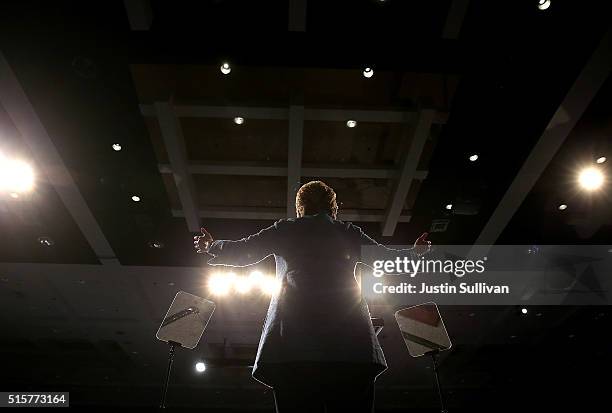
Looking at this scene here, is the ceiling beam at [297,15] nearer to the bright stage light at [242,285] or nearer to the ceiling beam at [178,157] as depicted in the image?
the ceiling beam at [178,157]

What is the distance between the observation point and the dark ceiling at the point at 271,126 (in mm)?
3832

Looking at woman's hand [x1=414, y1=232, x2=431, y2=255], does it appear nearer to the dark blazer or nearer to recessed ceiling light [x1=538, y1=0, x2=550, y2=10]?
the dark blazer

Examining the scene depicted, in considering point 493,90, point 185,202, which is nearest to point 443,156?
point 493,90

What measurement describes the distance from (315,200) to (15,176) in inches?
205

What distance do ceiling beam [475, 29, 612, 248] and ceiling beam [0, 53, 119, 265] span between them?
6122mm

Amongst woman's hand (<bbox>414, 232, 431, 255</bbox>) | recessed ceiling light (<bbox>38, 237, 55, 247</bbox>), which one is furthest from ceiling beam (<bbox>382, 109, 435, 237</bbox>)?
recessed ceiling light (<bbox>38, 237, 55, 247</bbox>)

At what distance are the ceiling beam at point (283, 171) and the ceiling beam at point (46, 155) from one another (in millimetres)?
1407

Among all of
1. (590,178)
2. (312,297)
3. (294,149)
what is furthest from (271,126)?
(590,178)

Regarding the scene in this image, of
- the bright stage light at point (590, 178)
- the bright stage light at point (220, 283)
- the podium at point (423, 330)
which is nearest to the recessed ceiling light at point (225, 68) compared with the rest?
the podium at point (423, 330)

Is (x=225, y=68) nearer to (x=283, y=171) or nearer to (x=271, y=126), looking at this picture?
(x=271, y=126)

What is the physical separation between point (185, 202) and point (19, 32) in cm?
275

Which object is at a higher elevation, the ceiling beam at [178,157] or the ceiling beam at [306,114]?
the ceiling beam at [306,114]

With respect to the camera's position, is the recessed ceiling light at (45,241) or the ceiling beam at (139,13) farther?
the recessed ceiling light at (45,241)

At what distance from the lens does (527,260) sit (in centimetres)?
691
